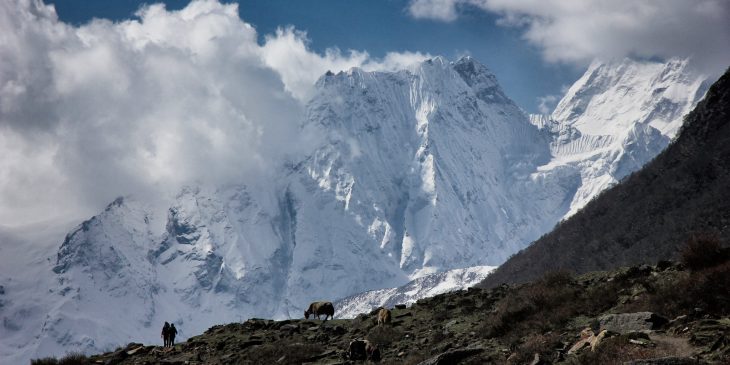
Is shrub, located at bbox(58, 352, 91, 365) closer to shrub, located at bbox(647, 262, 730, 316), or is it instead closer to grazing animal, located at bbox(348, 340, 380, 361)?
grazing animal, located at bbox(348, 340, 380, 361)

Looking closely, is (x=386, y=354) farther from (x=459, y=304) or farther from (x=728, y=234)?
(x=728, y=234)

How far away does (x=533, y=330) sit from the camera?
25.0m

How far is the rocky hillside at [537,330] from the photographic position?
19.9 m

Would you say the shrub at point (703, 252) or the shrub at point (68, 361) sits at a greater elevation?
the shrub at point (68, 361)

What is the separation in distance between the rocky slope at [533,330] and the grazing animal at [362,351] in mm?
349

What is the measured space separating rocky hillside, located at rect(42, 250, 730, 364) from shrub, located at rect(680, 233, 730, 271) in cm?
4

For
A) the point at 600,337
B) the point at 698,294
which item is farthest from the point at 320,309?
the point at 698,294

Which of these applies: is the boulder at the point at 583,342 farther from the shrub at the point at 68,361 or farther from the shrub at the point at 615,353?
the shrub at the point at 68,361

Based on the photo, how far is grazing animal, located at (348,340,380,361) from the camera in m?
28.0

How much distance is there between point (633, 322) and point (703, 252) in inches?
161

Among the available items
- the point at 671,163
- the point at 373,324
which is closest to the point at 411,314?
the point at 373,324

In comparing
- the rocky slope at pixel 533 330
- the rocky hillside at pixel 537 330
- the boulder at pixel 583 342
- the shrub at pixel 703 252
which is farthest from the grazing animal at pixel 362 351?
the shrub at pixel 703 252

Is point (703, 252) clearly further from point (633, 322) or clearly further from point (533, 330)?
point (533, 330)

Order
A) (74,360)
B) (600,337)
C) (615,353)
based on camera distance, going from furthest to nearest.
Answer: (74,360) → (600,337) → (615,353)
